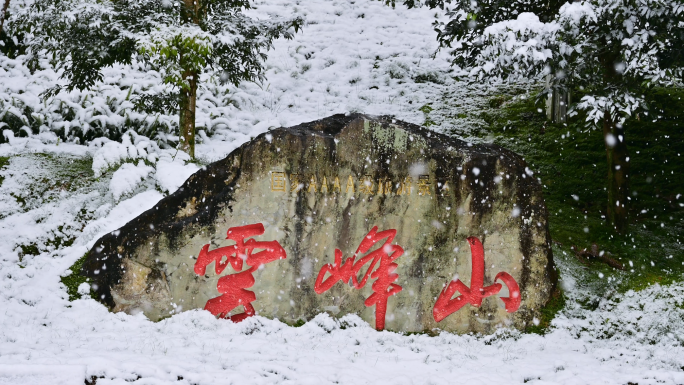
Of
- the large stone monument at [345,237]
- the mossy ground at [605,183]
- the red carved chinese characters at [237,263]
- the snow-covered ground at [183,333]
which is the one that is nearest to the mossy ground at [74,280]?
the snow-covered ground at [183,333]

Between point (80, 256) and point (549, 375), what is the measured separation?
16.0ft

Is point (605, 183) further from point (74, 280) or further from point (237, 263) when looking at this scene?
point (74, 280)

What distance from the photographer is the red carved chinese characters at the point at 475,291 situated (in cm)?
508

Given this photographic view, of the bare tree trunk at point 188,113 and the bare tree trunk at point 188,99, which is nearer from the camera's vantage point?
the bare tree trunk at point 188,99

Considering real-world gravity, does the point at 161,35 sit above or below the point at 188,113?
above

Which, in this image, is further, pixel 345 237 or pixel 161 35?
pixel 161 35

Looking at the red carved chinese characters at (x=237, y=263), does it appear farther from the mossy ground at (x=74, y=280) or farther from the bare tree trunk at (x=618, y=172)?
the bare tree trunk at (x=618, y=172)

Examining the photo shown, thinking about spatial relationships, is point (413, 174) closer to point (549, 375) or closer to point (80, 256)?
point (549, 375)

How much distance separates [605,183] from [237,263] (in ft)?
17.3

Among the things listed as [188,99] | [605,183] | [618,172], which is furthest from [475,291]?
[188,99]

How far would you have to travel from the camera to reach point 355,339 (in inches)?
191

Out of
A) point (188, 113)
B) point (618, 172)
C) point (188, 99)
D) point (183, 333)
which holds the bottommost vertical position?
point (183, 333)

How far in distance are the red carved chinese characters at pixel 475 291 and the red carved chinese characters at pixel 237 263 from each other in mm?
1643

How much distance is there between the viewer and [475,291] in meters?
5.10
